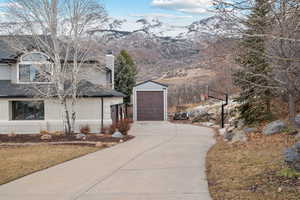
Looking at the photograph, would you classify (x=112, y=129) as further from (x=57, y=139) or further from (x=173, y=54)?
(x=173, y=54)

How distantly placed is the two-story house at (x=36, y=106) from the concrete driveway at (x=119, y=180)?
9.76 m

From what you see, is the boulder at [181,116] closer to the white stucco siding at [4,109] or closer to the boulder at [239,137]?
the white stucco siding at [4,109]

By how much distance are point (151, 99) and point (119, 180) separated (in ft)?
92.7

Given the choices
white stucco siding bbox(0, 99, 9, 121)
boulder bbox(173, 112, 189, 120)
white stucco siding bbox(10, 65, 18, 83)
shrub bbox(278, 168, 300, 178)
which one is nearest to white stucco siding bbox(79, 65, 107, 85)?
white stucco siding bbox(10, 65, 18, 83)

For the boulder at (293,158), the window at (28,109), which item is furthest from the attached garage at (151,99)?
the boulder at (293,158)

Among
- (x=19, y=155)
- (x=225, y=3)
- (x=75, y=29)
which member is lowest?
(x=19, y=155)

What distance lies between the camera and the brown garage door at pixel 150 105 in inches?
1468

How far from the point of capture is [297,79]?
952 centimetres

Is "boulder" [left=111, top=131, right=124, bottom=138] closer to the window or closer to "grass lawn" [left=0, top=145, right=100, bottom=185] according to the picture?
"grass lawn" [left=0, top=145, right=100, bottom=185]

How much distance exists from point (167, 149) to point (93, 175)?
6091 mm

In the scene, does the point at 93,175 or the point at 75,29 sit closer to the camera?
the point at 93,175

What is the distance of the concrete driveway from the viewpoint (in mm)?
7688

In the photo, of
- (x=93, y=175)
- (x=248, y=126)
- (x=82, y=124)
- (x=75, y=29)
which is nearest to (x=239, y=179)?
(x=93, y=175)

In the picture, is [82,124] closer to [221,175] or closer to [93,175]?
[93,175]
